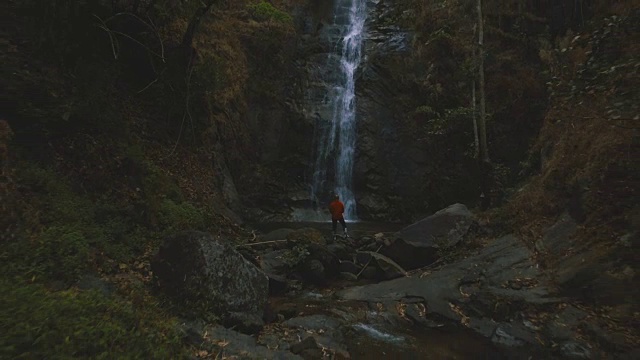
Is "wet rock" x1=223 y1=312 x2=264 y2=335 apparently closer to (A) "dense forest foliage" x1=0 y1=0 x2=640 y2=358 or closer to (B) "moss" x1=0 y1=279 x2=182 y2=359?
(A) "dense forest foliage" x1=0 y1=0 x2=640 y2=358

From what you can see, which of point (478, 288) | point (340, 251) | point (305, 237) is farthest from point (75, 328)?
point (340, 251)

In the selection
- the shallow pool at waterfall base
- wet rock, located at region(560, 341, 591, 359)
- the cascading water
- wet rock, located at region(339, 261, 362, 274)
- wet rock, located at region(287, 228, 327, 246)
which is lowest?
the shallow pool at waterfall base

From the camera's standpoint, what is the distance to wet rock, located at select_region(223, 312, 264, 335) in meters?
5.67

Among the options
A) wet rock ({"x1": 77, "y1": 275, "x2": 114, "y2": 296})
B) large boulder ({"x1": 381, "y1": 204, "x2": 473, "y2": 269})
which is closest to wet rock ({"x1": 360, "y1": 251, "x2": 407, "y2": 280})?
large boulder ({"x1": 381, "y1": 204, "x2": 473, "y2": 269})

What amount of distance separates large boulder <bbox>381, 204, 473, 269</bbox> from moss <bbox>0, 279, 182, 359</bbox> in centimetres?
681

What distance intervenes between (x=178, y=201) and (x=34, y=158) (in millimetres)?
3531

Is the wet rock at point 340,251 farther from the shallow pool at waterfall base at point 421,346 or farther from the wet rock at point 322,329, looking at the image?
the shallow pool at waterfall base at point 421,346

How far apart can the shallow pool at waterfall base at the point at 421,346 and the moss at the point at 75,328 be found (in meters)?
2.79

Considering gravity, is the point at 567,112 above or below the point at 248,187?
above

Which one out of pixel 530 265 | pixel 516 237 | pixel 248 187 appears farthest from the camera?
pixel 248 187

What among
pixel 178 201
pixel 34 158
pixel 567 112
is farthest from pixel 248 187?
pixel 567 112

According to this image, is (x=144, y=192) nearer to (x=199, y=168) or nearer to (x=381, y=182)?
(x=199, y=168)

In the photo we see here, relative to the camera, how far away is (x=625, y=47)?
5754mm

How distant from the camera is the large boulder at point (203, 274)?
570 centimetres
